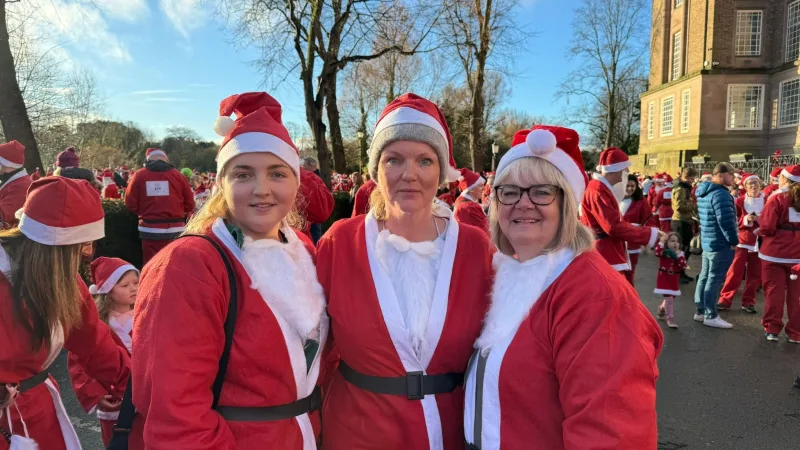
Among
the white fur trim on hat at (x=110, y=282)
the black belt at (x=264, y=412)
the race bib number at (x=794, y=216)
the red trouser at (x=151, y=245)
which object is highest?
the race bib number at (x=794, y=216)

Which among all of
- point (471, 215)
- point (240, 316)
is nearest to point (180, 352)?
point (240, 316)

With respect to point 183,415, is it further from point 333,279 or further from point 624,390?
point 624,390

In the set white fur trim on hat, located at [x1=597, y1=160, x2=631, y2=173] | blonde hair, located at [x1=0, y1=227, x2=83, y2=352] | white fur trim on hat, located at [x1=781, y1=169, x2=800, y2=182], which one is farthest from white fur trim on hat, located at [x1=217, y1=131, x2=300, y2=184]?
white fur trim on hat, located at [x1=781, y1=169, x2=800, y2=182]

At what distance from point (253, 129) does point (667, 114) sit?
35.6 meters

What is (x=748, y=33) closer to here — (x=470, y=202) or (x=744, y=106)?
(x=744, y=106)

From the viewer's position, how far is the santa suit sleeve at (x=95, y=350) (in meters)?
2.17

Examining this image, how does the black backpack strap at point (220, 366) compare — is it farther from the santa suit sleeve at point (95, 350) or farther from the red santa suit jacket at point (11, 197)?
the red santa suit jacket at point (11, 197)

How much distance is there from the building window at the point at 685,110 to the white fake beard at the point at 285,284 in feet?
108

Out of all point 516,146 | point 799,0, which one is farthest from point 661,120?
point 516,146

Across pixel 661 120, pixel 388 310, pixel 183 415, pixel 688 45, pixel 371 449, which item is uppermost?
pixel 688 45

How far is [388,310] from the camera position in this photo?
1.83 metres

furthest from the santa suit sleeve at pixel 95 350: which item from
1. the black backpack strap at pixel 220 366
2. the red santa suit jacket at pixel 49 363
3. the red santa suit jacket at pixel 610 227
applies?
the red santa suit jacket at pixel 610 227

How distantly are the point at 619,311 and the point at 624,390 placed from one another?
22 cm

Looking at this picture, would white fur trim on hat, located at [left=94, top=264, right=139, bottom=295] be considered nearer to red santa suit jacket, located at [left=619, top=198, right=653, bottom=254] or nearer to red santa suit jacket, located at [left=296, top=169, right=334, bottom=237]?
red santa suit jacket, located at [left=296, top=169, right=334, bottom=237]
